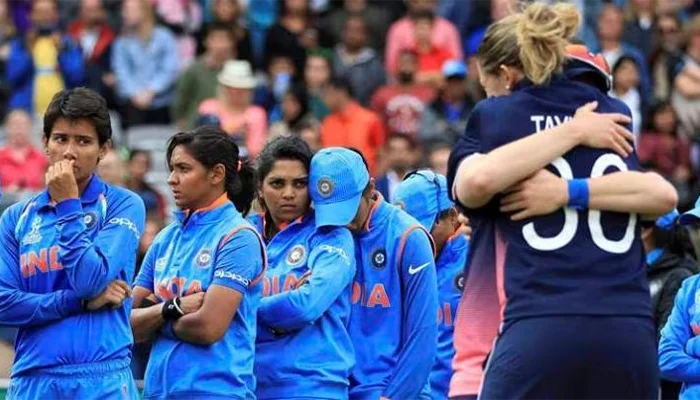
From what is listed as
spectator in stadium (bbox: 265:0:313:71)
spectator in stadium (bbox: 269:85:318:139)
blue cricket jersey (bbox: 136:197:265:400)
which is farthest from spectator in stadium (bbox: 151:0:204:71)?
blue cricket jersey (bbox: 136:197:265:400)

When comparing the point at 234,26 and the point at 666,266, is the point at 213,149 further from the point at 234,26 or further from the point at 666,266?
the point at 234,26

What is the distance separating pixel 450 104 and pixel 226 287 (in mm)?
10144

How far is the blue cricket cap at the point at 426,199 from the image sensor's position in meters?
7.96

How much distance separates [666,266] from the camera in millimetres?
9344

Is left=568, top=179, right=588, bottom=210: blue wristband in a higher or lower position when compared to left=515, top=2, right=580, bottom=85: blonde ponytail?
lower

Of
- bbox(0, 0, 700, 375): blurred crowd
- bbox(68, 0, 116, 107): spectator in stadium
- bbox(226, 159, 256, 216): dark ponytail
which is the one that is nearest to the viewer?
bbox(226, 159, 256, 216): dark ponytail

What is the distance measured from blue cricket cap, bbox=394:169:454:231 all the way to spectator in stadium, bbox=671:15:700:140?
922 cm

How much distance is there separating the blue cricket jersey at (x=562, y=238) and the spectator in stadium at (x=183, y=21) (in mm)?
12930

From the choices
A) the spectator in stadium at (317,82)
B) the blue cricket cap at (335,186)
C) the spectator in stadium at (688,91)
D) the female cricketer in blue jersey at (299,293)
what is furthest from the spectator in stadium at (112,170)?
the blue cricket cap at (335,186)

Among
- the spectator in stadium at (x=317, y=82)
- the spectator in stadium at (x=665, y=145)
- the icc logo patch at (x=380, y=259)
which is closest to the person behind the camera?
the icc logo patch at (x=380, y=259)

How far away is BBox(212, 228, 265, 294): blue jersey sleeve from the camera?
6.73 meters

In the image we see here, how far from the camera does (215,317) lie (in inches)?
262

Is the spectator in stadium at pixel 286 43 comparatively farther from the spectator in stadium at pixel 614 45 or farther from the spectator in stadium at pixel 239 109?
the spectator in stadium at pixel 614 45

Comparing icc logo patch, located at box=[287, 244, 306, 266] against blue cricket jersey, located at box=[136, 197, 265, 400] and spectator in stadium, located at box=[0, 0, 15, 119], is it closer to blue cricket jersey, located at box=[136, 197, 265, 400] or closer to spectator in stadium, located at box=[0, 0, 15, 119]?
blue cricket jersey, located at box=[136, 197, 265, 400]
